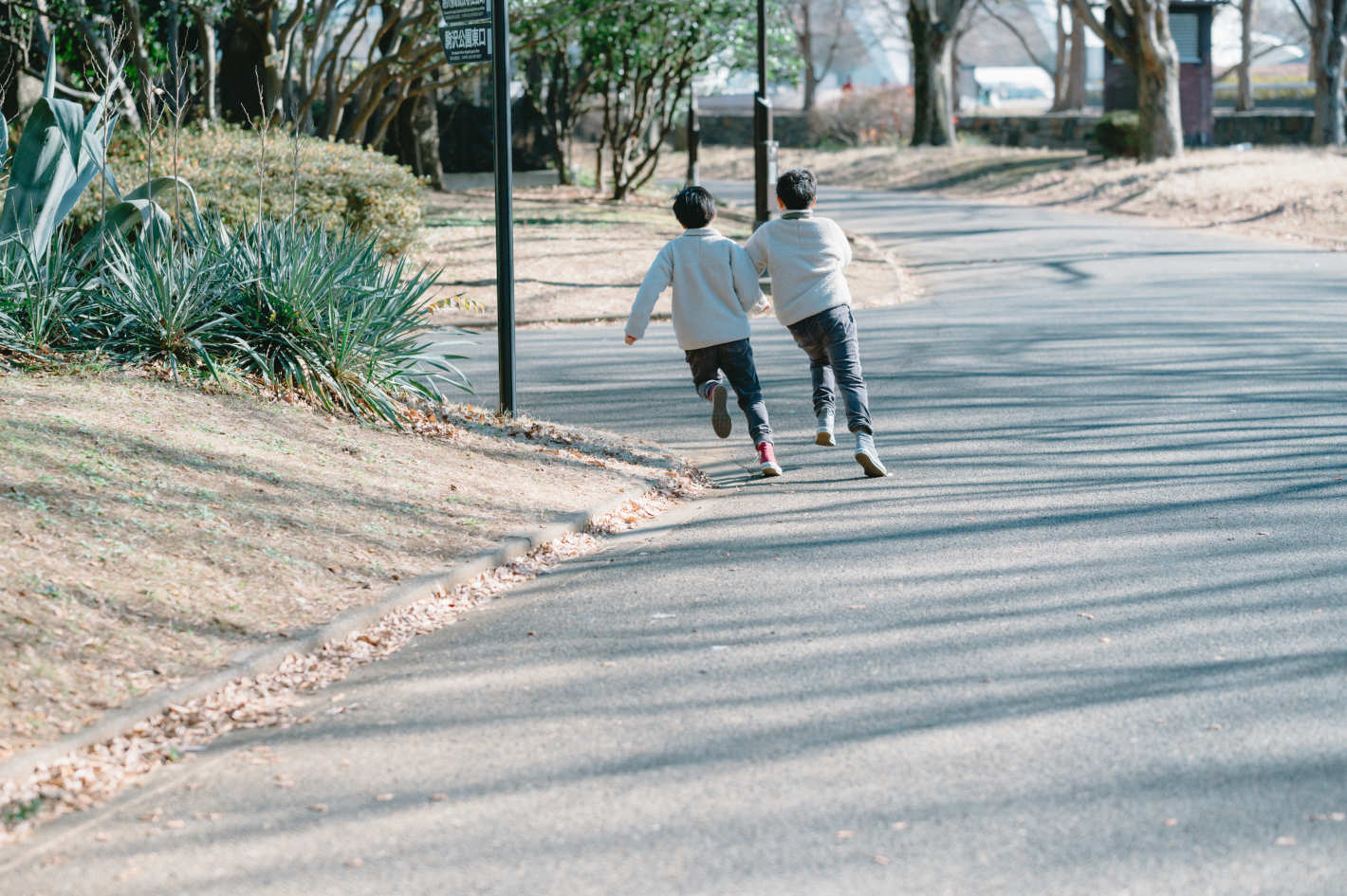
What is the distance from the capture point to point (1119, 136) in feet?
123

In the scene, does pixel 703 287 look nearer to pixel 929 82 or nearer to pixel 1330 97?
pixel 1330 97

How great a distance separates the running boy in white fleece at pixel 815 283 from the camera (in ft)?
27.1

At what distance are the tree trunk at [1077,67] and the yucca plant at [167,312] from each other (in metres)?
59.9

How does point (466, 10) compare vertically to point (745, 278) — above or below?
above

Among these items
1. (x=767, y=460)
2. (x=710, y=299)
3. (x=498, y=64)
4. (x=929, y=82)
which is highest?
(x=929, y=82)

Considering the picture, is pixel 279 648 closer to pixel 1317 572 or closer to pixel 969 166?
pixel 1317 572

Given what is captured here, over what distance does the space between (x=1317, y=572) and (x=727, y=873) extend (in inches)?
141

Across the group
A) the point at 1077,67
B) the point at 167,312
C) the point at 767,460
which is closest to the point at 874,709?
the point at 767,460

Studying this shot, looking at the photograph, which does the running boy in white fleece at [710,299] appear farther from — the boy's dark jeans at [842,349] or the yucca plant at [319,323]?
the yucca plant at [319,323]

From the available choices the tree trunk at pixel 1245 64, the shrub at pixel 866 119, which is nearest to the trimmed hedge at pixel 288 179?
the shrub at pixel 866 119

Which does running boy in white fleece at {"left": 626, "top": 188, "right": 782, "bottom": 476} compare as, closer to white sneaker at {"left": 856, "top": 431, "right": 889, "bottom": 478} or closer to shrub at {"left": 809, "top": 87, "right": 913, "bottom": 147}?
white sneaker at {"left": 856, "top": 431, "right": 889, "bottom": 478}

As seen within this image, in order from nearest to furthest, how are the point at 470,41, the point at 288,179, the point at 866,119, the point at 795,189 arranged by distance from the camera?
the point at 795,189, the point at 470,41, the point at 288,179, the point at 866,119

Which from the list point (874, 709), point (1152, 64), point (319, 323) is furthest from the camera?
point (1152, 64)

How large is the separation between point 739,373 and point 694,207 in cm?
94
